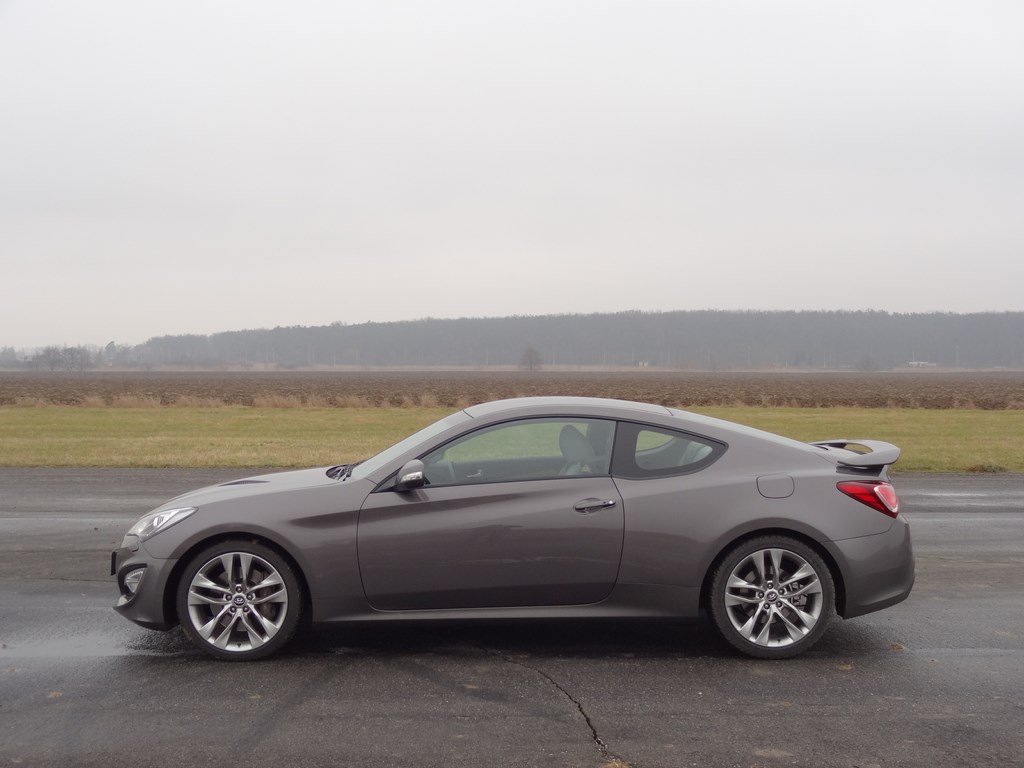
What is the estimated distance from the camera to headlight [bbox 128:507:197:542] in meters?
5.24

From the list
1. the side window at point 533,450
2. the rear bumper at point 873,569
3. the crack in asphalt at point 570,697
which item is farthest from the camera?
the side window at point 533,450

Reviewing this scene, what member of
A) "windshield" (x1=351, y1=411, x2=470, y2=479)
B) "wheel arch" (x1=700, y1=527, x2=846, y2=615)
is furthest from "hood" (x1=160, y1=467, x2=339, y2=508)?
"wheel arch" (x1=700, y1=527, x2=846, y2=615)

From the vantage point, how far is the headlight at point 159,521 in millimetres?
5238

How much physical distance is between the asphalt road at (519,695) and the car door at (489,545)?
0.41 meters

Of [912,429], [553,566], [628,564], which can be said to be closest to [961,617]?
[628,564]

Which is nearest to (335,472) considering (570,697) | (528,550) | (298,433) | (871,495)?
(528,550)

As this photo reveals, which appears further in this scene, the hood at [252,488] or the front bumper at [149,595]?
the hood at [252,488]

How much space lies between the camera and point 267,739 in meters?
4.05

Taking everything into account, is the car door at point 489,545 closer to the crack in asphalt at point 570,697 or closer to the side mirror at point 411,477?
the side mirror at point 411,477

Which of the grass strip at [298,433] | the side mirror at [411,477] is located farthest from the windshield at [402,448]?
the grass strip at [298,433]

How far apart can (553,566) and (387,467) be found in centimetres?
110

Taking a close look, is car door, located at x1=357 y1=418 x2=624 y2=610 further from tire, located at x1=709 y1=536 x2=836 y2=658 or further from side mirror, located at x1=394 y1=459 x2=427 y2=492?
tire, located at x1=709 y1=536 x2=836 y2=658

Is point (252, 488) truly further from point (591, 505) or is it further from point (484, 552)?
point (591, 505)

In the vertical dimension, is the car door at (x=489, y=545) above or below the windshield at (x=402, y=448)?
below
